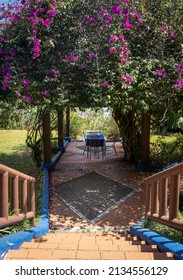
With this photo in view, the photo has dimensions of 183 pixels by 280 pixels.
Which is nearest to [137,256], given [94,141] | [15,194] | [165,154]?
[15,194]

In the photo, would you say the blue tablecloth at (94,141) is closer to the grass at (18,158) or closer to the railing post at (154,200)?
the grass at (18,158)

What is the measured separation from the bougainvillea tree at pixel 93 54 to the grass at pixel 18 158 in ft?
7.85

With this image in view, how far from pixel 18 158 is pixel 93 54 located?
5.83 m

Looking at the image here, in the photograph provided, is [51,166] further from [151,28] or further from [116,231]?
[151,28]

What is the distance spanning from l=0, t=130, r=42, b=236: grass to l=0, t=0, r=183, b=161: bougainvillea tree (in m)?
2.39

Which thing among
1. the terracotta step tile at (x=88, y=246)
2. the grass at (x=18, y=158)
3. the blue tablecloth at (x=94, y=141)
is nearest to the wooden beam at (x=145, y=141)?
the blue tablecloth at (x=94, y=141)

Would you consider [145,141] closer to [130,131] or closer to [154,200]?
[130,131]

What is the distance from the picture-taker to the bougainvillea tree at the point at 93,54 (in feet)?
17.2

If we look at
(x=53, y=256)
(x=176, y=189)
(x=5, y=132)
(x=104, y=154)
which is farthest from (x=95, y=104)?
(x=5, y=132)

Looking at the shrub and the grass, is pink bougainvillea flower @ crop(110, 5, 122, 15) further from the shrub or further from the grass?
the shrub

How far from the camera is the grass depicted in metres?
5.61

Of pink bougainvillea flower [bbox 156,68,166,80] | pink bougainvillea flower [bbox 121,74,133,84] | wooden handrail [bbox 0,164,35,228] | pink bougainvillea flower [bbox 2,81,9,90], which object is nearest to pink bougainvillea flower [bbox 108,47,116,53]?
pink bougainvillea flower [bbox 121,74,133,84]

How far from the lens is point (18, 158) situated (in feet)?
32.6

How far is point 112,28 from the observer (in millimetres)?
5500
